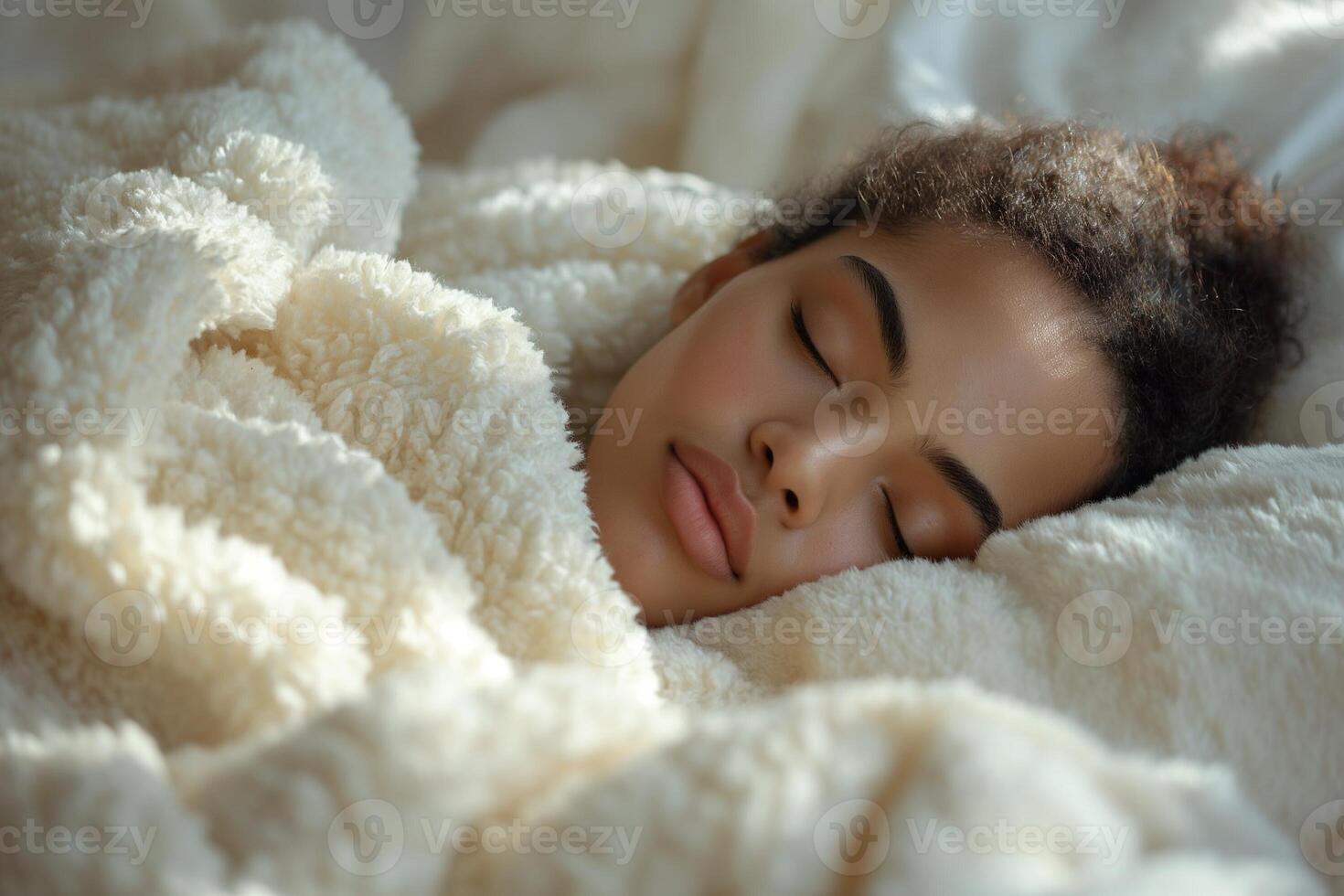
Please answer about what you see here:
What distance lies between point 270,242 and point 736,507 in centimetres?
47

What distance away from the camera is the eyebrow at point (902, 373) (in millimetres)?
890

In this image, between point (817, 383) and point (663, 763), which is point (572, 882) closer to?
point (663, 763)

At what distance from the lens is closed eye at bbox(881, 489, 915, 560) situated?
90 cm

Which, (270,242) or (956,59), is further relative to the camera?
(956,59)

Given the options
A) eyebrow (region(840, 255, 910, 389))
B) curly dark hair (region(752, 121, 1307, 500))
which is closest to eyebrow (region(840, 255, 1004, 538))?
eyebrow (region(840, 255, 910, 389))

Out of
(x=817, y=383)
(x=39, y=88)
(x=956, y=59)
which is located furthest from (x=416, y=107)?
(x=817, y=383)

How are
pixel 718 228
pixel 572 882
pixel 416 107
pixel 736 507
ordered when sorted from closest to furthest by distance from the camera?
pixel 572 882 < pixel 736 507 < pixel 718 228 < pixel 416 107

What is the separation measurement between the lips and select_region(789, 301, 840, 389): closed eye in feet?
0.43

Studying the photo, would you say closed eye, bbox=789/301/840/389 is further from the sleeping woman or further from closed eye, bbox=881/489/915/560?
closed eye, bbox=881/489/915/560

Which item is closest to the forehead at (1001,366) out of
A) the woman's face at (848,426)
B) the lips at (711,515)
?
the woman's face at (848,426)

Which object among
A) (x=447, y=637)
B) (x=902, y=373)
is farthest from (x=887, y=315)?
(x=447, y=637)

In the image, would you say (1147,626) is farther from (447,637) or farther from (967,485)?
(447,637)

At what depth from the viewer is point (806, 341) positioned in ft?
3.03

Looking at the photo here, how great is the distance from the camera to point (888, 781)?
1.59 ft
